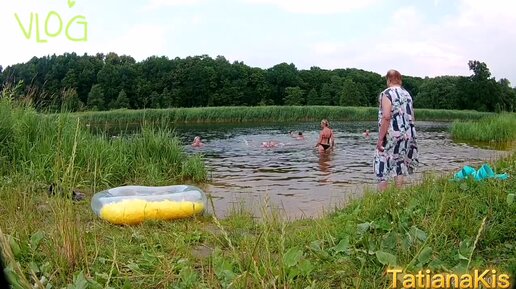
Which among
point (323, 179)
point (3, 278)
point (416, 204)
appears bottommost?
point (323, 179)

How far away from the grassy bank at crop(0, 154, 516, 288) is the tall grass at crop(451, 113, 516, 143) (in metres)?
16.7

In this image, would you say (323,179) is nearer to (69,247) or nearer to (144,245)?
(144,245)

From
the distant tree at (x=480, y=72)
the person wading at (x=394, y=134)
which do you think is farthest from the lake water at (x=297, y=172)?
the distant tree at (x=480, y=72)

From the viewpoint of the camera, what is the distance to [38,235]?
11.8 ft

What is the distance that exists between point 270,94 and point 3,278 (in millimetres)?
97629

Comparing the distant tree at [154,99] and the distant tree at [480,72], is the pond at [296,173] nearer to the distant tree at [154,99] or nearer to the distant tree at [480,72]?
the distant tree at [480,72]

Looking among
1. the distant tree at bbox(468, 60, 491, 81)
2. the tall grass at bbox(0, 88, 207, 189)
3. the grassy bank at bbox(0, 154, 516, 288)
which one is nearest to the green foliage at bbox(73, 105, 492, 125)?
the distant tree at bbox(468, 60, 491, 81)

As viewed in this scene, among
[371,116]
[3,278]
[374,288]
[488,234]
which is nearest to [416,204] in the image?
[488,234]

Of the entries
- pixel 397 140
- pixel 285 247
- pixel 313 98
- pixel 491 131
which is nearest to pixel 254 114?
pixel 491 131

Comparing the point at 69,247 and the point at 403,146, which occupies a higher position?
the point at 403,146

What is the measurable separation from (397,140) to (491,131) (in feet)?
51.0

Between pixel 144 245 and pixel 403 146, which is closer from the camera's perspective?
pixel 144 245

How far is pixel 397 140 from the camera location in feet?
22.2

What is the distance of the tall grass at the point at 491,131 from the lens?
64.4 ft
